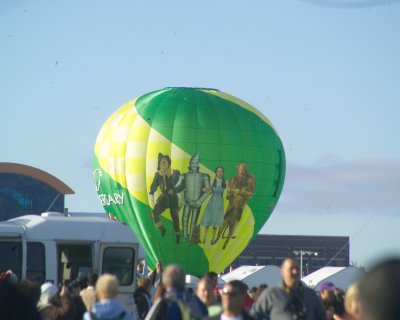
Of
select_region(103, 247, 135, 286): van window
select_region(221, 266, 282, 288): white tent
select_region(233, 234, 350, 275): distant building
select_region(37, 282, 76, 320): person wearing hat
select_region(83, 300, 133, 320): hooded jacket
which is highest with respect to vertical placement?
select_region(83, 300, 133, 320): hooded jacket

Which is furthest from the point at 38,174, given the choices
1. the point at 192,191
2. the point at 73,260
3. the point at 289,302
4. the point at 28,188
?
the point at 289,302

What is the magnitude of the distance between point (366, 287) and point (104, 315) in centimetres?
588

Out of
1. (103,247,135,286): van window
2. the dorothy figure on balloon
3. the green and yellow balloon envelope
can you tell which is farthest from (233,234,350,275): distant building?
(103,247,135,286): van window

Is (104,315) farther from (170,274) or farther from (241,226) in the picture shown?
(241,226)

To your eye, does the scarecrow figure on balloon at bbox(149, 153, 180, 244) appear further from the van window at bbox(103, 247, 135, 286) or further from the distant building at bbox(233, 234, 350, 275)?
the distant building at bbox(233, 234, 350, 275)

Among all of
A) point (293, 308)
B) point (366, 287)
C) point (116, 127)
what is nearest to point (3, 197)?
point (116, 127)

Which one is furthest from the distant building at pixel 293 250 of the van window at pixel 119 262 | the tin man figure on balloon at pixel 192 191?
the van window at pixel 119 262

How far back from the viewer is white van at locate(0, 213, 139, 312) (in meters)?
21.4

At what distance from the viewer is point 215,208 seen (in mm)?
38062

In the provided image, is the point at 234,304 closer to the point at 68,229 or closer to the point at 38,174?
the point at 68,229

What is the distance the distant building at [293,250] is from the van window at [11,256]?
237 ft

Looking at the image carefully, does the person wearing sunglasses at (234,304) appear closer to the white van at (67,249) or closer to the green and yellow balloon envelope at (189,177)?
the white van at (67,249)

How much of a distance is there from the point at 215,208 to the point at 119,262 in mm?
16184

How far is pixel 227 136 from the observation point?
38031 millimetres
